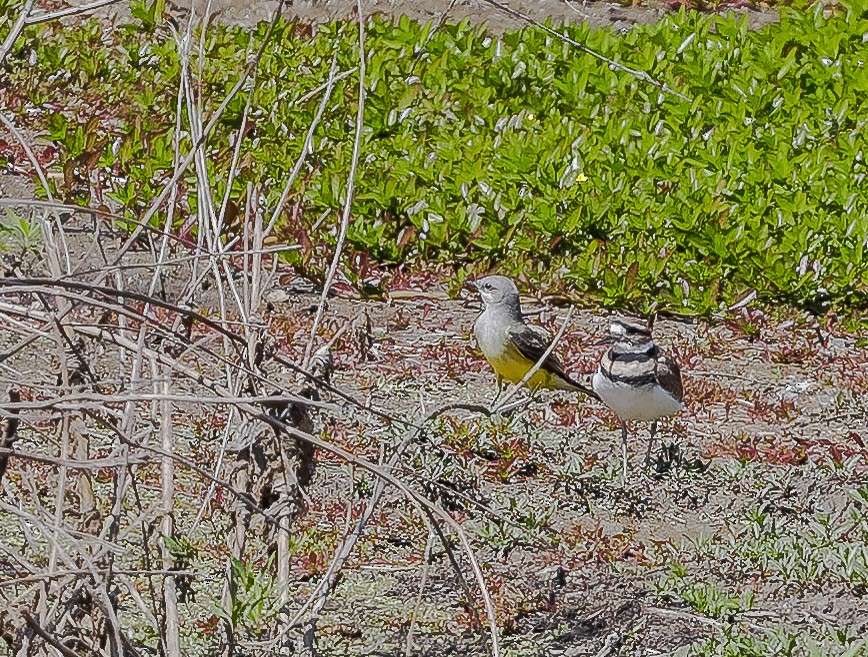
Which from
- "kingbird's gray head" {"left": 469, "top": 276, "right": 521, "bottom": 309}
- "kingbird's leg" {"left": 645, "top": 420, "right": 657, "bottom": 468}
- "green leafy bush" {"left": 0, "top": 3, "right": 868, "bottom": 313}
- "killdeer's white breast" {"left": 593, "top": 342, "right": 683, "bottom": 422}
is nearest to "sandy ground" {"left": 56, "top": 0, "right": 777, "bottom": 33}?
"green leafy bush" {"left": 0, "top": 3, "right": 868, "bottom": 313}

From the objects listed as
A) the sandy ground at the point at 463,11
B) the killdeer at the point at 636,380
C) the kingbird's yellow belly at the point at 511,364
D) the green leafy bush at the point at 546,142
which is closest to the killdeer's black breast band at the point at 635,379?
the killdeer at the point at 636,380

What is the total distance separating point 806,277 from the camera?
25.1 feet

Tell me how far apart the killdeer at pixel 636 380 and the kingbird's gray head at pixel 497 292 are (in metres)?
0.62

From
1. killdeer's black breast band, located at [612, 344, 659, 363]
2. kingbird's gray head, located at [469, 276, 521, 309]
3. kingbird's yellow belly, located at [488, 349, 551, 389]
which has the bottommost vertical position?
kingbird's yellow belly, located at [488, 349, 551, 389]

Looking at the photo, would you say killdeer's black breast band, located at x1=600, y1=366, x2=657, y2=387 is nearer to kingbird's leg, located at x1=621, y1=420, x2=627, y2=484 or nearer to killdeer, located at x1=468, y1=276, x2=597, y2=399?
kingbird's leg, located at x1=621, y1=420, x2=627, y2=484

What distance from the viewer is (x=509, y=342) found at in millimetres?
6734

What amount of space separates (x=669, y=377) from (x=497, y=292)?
1.05 m

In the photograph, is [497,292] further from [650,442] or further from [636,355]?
[650,442]

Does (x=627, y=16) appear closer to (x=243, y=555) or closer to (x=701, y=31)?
(x=701, y=31)

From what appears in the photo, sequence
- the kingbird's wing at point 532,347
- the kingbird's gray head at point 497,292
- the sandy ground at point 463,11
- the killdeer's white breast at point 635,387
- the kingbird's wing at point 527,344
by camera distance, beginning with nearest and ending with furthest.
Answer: the killdeer's white breast at point 635,387 → the kingbird's wing at point 532,347 → the kingbird's wing at point 527,344 → the kingbird's gray head at point 497,292 → the sandy ground at point 463,11

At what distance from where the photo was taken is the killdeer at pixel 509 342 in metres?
6.65

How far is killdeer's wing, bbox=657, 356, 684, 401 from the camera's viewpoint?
6.15m

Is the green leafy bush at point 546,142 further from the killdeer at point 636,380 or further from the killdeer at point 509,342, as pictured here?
the killdeer at point 636,380

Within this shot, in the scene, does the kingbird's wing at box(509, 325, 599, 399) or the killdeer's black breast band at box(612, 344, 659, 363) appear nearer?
the killdeer's black breast band at box(612, 344, 659, 363)
